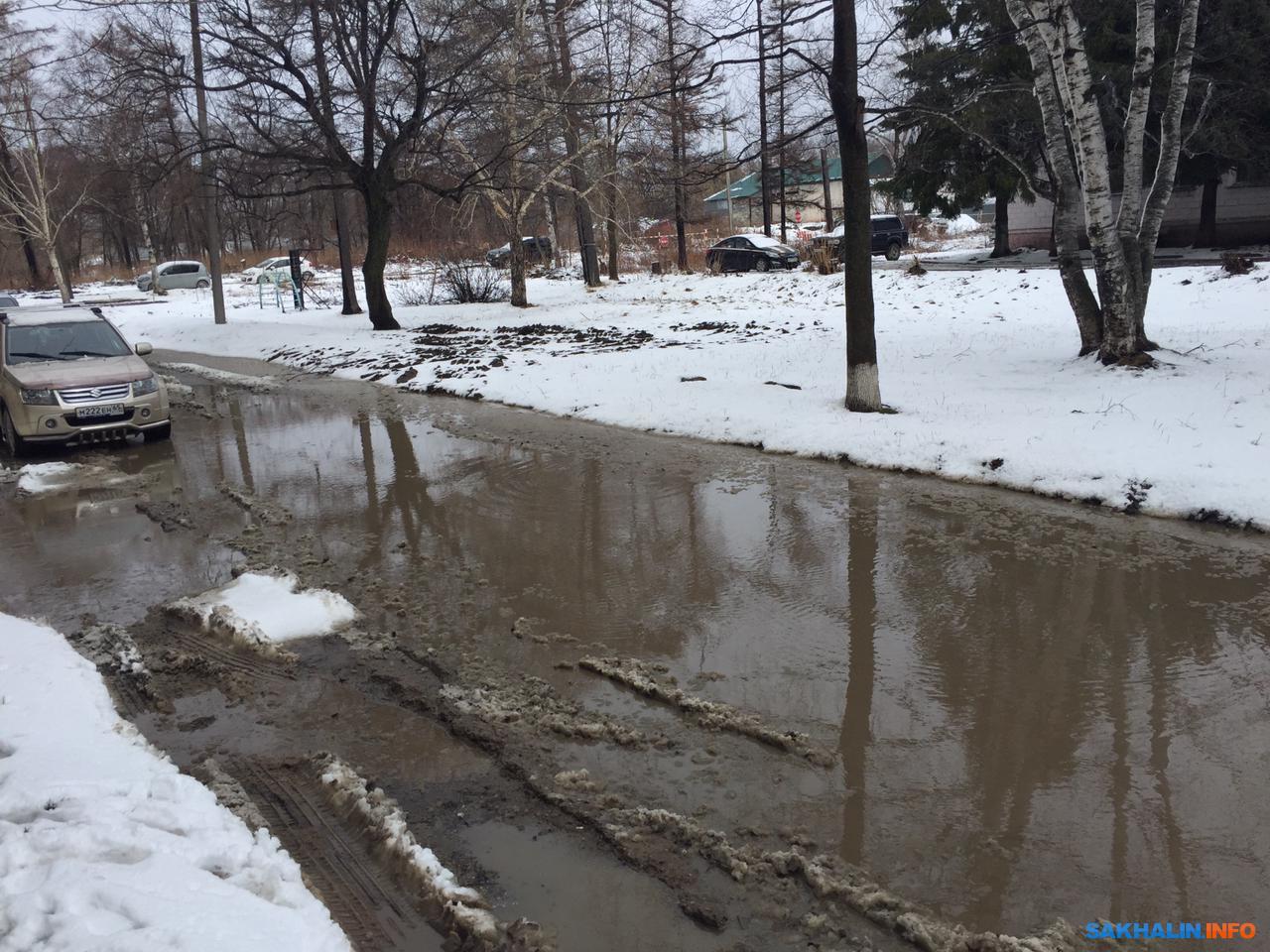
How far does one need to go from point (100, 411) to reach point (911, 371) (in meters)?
10.7

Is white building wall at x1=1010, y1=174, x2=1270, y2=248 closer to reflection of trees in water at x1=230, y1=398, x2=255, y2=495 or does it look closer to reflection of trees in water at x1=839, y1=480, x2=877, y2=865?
reflection of trees in water at x1=230, y1=398, x2=255, y2=495

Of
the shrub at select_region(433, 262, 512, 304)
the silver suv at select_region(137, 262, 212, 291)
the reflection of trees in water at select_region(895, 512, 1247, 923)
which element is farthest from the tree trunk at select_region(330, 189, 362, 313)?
the silver suv at select_region(137, 262, 212, 291)

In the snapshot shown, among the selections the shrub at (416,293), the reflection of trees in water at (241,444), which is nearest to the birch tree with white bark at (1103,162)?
the reflection of trees in water at (241,444)

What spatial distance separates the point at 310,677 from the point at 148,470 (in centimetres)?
699

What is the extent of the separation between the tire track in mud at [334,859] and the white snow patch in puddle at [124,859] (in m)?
0.12

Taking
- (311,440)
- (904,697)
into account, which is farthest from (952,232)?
(904,697)

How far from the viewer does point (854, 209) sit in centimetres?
1072

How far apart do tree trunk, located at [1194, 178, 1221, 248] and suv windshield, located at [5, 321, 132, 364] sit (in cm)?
2809

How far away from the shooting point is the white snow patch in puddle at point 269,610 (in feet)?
19.8

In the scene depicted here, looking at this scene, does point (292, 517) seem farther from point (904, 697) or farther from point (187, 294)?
point (187, 294)

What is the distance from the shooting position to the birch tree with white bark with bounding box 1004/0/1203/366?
1109 cm

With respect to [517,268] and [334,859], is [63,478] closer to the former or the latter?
[334,859]

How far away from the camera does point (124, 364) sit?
1276 cm

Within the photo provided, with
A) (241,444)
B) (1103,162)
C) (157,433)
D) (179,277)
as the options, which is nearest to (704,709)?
(1103,162)
